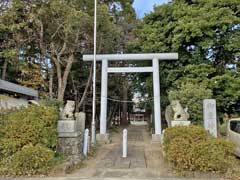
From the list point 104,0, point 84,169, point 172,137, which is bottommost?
point 84,169

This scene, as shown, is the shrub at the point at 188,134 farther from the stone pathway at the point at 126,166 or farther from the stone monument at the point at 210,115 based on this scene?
the stone monument at the point at 210,115

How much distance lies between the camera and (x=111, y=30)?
75.2 feet

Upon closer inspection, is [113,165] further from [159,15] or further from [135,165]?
[159,15]

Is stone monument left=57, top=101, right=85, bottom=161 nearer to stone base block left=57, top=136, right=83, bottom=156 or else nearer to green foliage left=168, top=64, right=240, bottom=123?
stone base block left=57, top=136, right=83, bottom=156

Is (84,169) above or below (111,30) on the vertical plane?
below

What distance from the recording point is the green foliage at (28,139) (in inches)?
364

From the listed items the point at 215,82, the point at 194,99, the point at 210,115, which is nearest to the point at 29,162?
the point at 210,115

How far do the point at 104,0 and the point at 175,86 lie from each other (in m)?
10.1

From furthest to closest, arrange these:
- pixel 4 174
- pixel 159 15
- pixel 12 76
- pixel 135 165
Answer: pixel 12 76
pixel 159 15
pixel 135 165
pixel 4 174

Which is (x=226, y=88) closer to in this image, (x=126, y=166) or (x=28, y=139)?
(x=126, y=166)

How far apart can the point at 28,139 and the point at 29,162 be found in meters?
0.85

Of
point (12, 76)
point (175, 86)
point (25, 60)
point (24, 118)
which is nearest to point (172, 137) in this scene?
point (24, 118)

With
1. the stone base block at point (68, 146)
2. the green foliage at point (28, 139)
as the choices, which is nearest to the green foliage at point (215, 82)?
the stone base block at point (68, 146)

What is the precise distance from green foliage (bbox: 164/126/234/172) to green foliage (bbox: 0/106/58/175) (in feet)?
11.5
